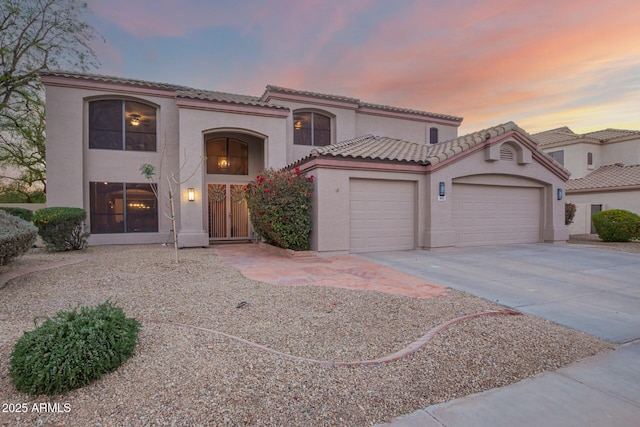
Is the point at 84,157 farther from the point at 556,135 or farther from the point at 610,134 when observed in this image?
the point at 610,134

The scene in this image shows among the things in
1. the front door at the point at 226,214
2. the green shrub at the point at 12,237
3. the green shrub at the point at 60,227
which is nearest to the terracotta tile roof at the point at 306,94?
the front door at the point at 226,214

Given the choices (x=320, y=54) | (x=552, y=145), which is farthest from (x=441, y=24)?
(x=552, y=145)

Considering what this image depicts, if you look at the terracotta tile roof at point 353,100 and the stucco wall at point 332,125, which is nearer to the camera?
the terracotta tile roof at point 353,100

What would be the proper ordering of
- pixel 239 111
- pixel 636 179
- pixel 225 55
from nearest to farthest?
pixel 239 111 → pixel 225 55 → pixel 636 179

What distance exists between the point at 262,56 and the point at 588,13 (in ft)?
36.4

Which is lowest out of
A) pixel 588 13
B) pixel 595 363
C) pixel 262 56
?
pixel 595 363

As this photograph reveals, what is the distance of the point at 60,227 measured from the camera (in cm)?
938

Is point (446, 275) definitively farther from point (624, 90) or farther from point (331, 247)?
point (624, 90)

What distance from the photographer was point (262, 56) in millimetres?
13500

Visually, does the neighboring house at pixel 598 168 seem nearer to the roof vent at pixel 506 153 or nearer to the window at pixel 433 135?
the window at pixel 433 135

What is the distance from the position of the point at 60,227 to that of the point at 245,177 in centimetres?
697

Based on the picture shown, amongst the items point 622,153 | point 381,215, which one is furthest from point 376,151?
point 622,153

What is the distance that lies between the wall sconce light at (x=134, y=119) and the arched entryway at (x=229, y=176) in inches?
105

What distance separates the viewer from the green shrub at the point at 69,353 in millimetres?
2422
